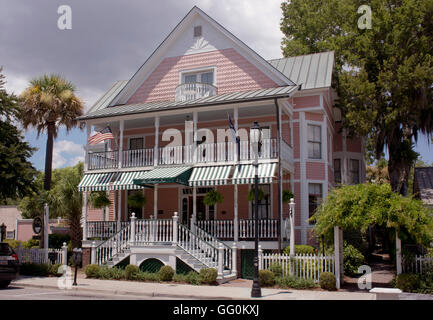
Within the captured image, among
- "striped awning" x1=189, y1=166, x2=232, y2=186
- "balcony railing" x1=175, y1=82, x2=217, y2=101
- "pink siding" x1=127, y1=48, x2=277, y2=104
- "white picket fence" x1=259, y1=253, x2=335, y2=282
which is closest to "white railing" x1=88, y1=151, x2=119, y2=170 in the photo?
"pink siding" x1=127, y1=48, x2=277, y2=104

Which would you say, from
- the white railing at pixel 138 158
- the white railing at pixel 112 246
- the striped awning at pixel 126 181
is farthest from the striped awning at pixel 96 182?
the white railing at pixel 112 246

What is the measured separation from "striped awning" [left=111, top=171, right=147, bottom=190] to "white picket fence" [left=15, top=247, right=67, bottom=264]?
12.3 feet

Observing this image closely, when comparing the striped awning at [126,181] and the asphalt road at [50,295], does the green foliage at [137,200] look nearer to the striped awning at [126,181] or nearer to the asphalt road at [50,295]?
the striped awning at [126,181]

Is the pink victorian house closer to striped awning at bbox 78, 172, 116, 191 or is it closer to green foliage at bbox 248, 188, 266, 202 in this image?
striped awning at bbox 78, 172, 116, 191

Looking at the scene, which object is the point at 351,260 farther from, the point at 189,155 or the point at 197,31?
the point at 197,31

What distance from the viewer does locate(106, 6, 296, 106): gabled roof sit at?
76.6ft

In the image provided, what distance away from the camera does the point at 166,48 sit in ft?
85.3

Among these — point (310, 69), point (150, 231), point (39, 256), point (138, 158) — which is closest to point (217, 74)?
point (310, 69)

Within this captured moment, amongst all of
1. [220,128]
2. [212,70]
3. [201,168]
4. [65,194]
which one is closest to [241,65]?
[212,70]

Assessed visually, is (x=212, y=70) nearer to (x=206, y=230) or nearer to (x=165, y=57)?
(x=165, y=57)

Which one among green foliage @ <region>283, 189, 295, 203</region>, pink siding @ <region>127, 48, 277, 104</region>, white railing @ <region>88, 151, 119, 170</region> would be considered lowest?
green foliage @ <region>283, 189, 295, 203</region>

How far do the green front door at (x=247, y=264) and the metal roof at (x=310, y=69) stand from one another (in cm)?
893

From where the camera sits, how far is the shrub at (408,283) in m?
15.1

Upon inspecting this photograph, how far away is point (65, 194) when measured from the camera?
25391 millimetres
